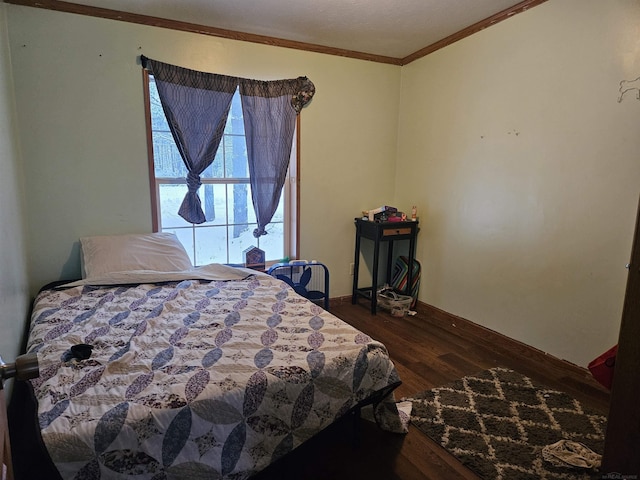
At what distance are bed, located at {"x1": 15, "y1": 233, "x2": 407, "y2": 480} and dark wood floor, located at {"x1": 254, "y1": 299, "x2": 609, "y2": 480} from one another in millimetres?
151

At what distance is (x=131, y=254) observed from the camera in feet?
8.59

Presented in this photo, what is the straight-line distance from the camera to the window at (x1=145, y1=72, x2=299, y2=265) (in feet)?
9.43

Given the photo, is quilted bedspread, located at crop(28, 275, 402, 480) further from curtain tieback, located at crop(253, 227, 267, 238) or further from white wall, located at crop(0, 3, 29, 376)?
curtain tieback, located at crop(253, 227, 267, 238)

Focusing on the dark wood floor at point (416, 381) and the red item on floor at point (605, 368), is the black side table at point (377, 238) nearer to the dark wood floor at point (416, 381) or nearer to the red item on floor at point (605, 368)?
the dark wood floor at point (416, 381)

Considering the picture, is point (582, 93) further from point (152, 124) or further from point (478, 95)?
point (152, 124)

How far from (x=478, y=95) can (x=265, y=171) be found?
1731 mm

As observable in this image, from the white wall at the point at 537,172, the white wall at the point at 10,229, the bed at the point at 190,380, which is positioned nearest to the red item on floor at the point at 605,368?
the white wall at the point at 537,172

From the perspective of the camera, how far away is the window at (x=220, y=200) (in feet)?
9.43

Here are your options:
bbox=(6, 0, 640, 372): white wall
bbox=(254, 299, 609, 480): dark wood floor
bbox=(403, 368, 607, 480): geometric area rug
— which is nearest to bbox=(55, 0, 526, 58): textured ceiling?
bbox=(6, 0, 640, 372): white wall

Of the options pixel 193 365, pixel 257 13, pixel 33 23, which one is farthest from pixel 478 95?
pixel 33 23

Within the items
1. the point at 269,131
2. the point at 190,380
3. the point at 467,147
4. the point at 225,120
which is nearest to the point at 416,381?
the point at 190,380

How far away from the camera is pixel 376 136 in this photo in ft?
11.9

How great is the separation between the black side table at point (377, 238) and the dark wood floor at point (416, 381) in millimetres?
154

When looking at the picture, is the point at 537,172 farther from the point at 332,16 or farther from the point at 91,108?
the point at 91,108
